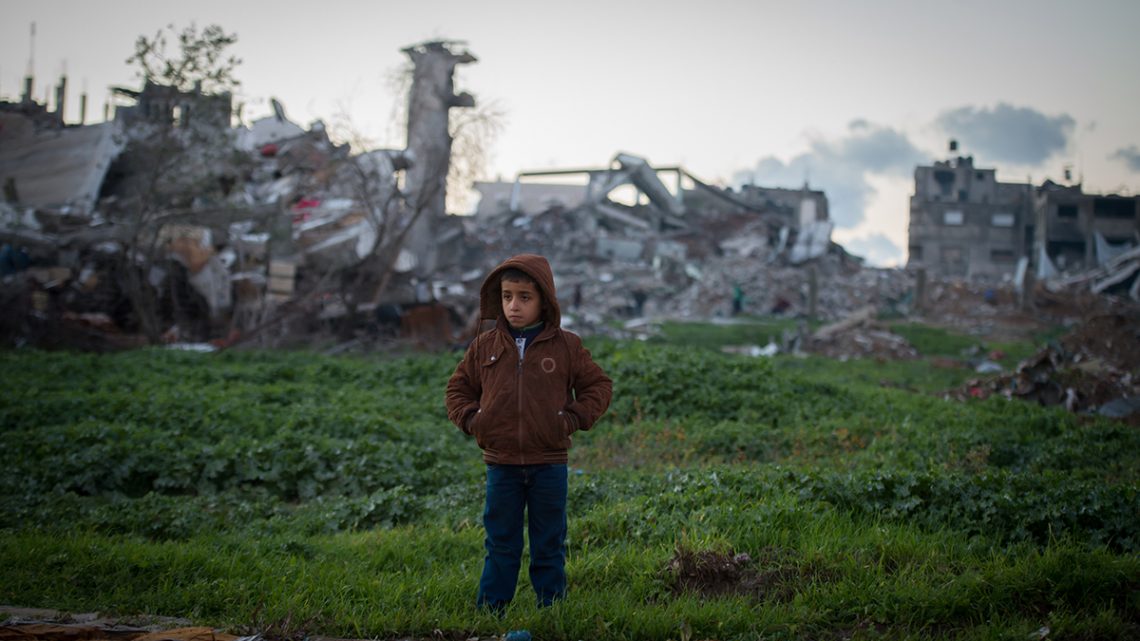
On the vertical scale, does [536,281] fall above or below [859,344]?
above

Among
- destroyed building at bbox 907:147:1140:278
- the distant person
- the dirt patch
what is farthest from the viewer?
destroyed building at bbox 907:147:1140:278

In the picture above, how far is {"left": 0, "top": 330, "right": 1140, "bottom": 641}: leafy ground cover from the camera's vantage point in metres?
3.95

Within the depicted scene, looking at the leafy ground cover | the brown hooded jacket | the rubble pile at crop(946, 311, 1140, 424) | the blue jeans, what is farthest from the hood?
the rubble pile at crop(946, 311, 1140, 424)

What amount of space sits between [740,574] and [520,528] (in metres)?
1.18

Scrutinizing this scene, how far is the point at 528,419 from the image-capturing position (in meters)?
3.88

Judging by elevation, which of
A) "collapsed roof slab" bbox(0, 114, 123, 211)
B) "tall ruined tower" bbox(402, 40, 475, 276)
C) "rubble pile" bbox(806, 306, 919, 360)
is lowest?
"rubble pile" bbox(806, 306, 919, 360)

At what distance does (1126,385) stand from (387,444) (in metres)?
9.35

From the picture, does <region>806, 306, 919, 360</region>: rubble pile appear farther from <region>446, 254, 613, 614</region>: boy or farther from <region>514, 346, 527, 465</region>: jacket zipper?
<region>514, 346, 527, 465</region>: jacket zipper

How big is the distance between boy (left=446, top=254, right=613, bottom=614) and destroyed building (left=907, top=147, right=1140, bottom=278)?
50.8 m

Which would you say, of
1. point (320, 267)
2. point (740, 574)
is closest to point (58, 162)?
point (320, 267)

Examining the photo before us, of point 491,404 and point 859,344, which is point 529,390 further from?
point 859,344

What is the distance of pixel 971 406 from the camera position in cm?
1038

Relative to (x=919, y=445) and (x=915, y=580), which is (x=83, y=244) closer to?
(x=919, y=445)

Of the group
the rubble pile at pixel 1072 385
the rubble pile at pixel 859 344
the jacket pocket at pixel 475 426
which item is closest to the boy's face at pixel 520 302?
the jacket pocket at pixel 475 426
